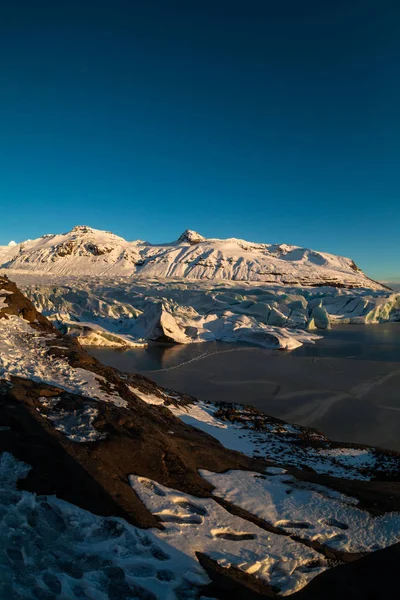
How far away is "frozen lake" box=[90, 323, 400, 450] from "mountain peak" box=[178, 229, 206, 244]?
65.0 meters

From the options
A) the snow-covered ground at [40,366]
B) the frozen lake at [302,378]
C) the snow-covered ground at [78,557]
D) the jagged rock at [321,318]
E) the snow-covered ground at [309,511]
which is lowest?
the frozen lake at [302,378]

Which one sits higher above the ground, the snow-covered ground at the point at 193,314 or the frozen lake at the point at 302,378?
the snow-covered ground at the point at 193,314

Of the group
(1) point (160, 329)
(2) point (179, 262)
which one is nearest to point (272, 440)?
(1) point (160, 329)

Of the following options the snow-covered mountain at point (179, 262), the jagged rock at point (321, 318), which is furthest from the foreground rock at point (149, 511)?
the snow-covered mountain at point (179, 262)

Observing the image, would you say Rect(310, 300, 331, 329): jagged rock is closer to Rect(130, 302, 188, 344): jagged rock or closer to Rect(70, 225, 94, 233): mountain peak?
Rect(130, 302, 188, 344): jagged rock

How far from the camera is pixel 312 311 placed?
28.6 meters

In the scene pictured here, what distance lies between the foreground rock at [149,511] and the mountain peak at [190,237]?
79082 mm

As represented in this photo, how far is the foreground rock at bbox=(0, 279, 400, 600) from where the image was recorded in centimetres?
216

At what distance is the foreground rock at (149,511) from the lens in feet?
7.09

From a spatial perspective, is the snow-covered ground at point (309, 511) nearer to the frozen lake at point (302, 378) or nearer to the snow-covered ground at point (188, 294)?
the frozen lake at point (302, 378)

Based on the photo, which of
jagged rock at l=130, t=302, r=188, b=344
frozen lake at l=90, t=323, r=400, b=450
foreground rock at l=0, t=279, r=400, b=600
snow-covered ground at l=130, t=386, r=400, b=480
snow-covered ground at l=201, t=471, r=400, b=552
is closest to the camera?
foreground rock at l=0, t=279, r=400, b=600

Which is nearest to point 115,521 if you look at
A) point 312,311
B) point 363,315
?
point 312,311

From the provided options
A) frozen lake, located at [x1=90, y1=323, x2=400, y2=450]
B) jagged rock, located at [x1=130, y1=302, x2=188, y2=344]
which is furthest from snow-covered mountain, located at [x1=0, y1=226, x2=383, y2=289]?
frozen lake, located at [x1=90, y1=323, x2=400, y2=450]

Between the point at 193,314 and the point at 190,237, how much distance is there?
61.5 meters
